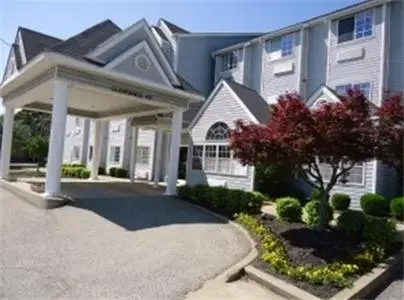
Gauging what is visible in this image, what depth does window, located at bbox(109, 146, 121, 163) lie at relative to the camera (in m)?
29.9

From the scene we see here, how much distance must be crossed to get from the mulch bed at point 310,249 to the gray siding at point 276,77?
42.3 feet

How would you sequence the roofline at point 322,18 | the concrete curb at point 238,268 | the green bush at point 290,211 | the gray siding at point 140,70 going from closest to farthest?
the concrete curb at point 238,268 → the green bush at point 290,211 → the gray siding at point 140,70 → the roofline at point 322,18

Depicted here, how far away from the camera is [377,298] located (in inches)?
235

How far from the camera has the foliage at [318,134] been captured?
7828 millimetres

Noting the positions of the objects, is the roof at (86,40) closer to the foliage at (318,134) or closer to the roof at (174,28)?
the foliage at (318,134)

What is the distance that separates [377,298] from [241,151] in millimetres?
4238

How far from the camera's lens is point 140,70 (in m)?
14.0

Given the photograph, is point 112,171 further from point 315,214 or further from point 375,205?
point 315,214

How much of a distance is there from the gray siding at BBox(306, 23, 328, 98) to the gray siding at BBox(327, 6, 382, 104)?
0.56 meters

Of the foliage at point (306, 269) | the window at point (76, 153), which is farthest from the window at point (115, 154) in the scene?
the foliage at point (306, 269)

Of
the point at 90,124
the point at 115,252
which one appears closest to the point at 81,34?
the point at 115,252

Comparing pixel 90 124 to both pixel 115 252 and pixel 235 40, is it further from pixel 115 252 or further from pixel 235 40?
pixel 115 252

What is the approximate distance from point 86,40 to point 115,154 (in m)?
17.3

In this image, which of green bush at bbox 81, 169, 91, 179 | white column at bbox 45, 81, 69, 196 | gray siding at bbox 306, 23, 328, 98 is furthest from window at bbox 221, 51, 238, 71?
white column at bbox 45, 81, 69, 196
